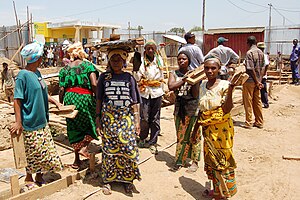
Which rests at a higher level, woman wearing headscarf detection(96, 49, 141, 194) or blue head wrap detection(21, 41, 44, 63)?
blue head wrap detection(21, 41, 44, 63)

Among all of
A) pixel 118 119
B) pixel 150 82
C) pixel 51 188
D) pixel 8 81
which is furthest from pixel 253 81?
pixel 8 81

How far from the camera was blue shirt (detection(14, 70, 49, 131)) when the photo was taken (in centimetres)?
333

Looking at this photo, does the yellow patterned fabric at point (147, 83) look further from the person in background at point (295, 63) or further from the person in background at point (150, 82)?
the person in background at point (295, 63)

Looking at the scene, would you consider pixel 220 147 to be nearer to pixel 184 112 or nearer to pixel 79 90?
pixel 184 112

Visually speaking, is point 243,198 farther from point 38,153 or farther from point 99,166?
point 38,153

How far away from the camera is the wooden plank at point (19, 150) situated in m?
3.30

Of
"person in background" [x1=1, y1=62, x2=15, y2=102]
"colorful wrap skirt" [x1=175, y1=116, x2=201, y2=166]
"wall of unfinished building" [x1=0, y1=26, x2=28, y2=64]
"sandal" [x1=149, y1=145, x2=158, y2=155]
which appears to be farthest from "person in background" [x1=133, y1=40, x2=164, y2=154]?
"wall of unfinished building" [x1=0, y1=26, x2=28, y2=64]

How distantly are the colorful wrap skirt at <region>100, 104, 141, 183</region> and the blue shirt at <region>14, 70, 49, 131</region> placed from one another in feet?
2.42

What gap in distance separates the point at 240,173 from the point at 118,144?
2041 millimetres

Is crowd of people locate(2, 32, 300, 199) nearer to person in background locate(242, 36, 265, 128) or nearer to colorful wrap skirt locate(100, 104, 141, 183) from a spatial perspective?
colorful wrap skirt locate(100, 104, 141, 183)

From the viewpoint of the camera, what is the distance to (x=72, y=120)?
4344 millimetres

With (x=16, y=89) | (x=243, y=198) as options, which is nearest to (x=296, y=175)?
(x=243, y=198)

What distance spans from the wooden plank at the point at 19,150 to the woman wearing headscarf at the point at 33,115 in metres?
0.07

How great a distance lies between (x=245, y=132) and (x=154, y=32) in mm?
20122
